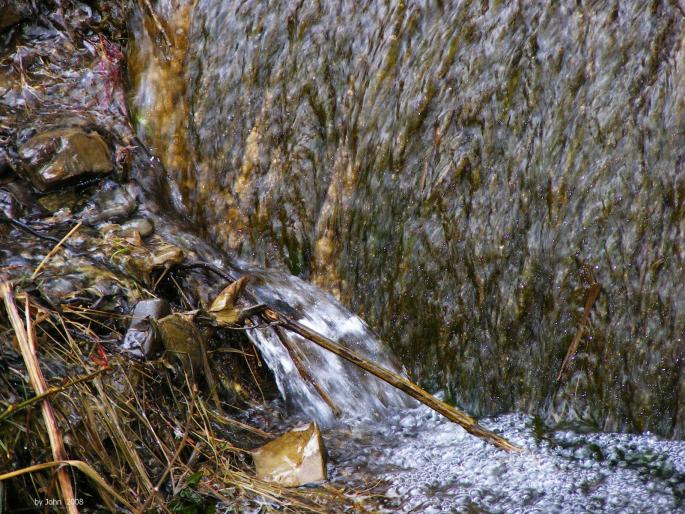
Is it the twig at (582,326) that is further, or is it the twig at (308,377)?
the twig at (308,377)

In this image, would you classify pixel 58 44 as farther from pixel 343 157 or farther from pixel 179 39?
pixel 343 157

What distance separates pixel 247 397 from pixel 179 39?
1.92 m

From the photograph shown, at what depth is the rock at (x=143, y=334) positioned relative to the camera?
93.9 inches

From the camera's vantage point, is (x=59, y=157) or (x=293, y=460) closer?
(x=293, y=460)

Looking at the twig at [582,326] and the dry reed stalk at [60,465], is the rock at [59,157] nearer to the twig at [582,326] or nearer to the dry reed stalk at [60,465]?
the dry reed stalk at [60,465]

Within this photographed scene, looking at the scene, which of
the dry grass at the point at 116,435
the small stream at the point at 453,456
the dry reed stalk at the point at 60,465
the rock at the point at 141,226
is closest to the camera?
the dry reed stalk at the point at 60,465

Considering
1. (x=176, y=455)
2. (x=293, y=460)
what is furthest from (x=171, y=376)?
(x=293, y=460)

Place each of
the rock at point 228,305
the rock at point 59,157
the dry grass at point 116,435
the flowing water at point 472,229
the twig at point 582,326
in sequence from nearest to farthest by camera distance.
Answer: the dry grass at point 116,435, the flowing water at point 472,229, the twig at point 582,326, the rock at point 228,305, the rock at point 59,157

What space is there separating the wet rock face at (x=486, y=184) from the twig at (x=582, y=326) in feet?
0.06

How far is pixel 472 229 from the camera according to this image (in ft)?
8.86

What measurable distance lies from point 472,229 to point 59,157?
77.3 inches

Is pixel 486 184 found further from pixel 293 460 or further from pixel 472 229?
pixel 293 460

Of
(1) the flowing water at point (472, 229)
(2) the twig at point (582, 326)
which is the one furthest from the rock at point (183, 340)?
(2) the twig at point (582, 326)

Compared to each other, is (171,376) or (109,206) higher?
(109,206)
